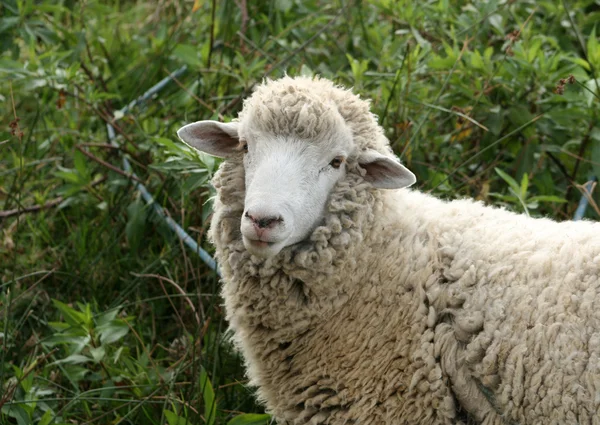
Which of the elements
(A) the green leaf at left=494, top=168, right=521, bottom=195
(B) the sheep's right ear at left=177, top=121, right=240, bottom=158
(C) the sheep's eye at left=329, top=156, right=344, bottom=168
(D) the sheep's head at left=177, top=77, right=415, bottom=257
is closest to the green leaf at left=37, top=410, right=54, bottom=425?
(D) the sheep's head at left=177, top=77, right=415, bottom=257

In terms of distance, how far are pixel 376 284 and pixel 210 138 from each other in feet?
2.87

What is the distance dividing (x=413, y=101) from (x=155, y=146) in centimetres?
142

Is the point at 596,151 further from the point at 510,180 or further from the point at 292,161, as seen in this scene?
the point at 292,161

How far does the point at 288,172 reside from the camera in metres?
2.78

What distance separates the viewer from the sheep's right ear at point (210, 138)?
3.13m

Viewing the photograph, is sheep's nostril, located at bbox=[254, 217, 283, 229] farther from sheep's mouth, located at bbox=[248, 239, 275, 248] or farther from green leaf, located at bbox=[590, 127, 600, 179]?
green leaf, located at bbox=[590, 127, 600, 179]

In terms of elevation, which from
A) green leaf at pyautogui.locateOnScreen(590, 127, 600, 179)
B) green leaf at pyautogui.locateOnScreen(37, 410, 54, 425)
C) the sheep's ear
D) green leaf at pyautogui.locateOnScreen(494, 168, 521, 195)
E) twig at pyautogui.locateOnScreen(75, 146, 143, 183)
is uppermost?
the sheep's ear

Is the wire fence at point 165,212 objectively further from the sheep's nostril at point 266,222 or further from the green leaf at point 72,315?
the sheep's nostril at point 266,222

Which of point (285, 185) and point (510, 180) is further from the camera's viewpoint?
point (510, 180)

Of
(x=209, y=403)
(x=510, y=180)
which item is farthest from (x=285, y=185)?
(x=510, y=180)

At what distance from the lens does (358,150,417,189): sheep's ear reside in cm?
295

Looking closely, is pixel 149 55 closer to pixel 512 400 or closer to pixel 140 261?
pixel 140 261

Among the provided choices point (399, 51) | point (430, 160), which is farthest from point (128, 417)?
point (399, 51)

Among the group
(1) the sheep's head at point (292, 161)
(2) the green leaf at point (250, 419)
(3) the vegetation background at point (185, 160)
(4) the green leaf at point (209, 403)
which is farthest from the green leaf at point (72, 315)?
(1) the sheep's head at point (292, 161)
